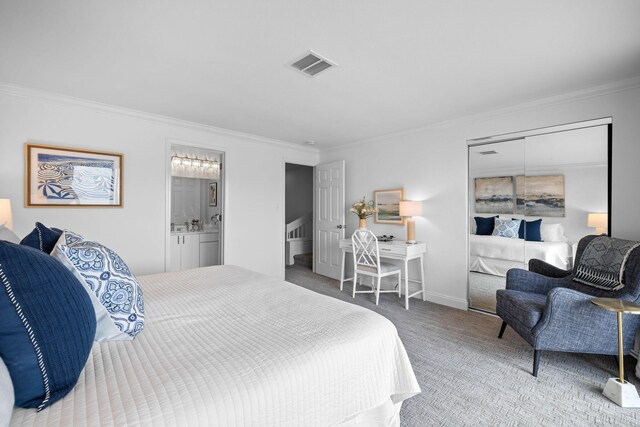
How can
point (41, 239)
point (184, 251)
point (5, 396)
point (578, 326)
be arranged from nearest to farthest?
point (5, 396) < point (41, 239) < point (578, 326) < point (184, 251)

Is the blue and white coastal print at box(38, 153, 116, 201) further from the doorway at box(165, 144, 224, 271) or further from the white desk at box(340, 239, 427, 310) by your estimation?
the white desk at box(340, 239, 427, 310)

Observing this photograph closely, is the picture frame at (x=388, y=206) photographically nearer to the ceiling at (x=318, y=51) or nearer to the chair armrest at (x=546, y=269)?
the ceiling at (x=318, y=51)

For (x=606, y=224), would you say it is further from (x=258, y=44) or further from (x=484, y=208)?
(x=258, y=44)

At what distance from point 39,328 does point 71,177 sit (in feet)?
9.72

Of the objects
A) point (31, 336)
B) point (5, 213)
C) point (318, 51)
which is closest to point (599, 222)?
point (318, 51)

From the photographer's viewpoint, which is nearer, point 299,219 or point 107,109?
point 107,109

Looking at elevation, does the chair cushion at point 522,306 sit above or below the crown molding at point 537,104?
below

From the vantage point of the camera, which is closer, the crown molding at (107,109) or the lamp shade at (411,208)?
the crown molding at (107,109)

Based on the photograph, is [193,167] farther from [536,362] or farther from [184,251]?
[536,362]

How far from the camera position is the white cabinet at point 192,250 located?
447 cm

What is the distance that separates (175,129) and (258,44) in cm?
229

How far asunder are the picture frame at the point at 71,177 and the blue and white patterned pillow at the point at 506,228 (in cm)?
442

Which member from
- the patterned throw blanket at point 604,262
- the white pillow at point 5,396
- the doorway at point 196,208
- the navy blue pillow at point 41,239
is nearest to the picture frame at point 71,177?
the doorway at point 196,208

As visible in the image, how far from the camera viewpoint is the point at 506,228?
3.40 metres
